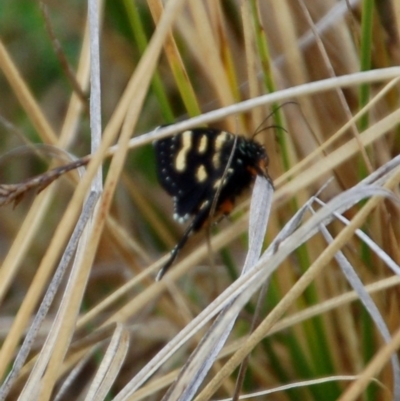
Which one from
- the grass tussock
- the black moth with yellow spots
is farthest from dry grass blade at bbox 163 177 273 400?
the black moth with yellow spots

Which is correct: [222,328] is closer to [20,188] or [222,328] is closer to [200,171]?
[20,188]

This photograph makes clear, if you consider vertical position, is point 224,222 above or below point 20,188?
below

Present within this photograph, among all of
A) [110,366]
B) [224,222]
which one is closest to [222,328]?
[110,366]

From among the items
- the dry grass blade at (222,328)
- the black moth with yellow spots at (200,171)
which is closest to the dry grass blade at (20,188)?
the dry grass blade at (222,328)

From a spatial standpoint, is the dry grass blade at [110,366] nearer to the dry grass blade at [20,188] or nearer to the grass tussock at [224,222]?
the grass tussock at [224,222]

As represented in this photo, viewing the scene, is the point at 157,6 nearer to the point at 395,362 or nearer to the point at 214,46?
the point at 214,46

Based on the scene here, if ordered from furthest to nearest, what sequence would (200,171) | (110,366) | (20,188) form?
(200,171) → (110,366) → (20,188)

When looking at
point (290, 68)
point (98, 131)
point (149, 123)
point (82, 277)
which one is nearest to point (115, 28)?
point (149, 123)

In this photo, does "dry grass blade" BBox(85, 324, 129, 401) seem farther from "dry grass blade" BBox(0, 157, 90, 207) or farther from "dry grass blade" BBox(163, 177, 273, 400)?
"dry grass blade" BBox(0, 157, 90, 207)
